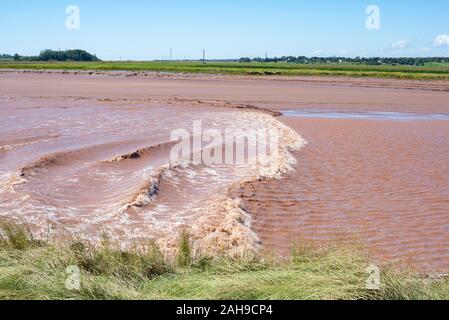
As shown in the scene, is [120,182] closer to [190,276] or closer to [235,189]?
[235,189]

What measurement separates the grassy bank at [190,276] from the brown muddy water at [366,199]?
1716mm

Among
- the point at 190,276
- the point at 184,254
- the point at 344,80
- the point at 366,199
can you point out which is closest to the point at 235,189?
the point at 366,199

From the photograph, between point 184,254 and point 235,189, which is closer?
point 184,254

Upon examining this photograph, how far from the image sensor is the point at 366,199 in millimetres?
10086

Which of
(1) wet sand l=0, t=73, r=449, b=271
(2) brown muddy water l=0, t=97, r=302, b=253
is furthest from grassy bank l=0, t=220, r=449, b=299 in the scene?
(1) wet sand l=0, t=73, r=449, b=271

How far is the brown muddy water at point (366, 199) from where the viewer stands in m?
7.92

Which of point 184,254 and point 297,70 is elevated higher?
point 297,70

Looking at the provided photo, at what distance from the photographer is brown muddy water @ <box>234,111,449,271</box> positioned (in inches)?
312

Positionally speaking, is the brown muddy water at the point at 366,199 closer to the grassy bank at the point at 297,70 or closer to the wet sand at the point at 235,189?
the wet sand at the point at 235,189

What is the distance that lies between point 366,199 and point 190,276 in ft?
19.0

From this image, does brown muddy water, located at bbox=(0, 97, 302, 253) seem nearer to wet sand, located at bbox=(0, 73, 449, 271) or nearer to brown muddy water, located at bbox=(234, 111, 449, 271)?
wet sand, located at bbox=(0, 73, 449, 271)

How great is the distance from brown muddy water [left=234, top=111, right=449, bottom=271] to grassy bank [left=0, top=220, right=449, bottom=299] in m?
1.72
